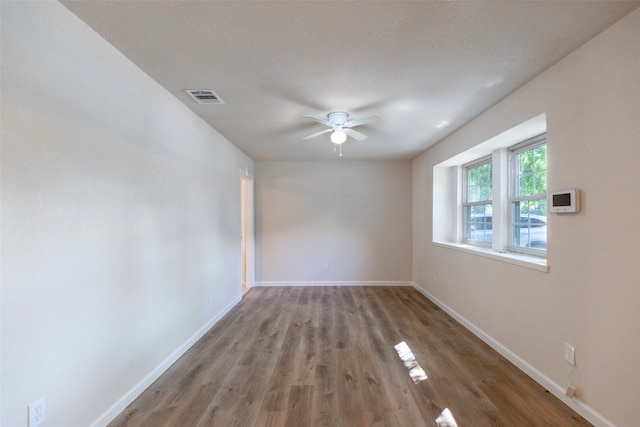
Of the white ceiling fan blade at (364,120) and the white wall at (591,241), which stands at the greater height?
the white ceiling fan blade at (364,120)

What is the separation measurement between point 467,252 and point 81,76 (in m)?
3.69

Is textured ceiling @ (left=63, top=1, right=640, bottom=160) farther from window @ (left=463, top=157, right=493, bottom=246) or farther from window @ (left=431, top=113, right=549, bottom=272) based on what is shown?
window @ (left=463, top=157, right=493, bottom=246)

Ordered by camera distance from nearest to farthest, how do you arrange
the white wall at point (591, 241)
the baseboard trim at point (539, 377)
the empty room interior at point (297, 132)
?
the empty room interior at point (297, 132), the white wall at point (591, 241), the baseboard trim at point (539, 377)

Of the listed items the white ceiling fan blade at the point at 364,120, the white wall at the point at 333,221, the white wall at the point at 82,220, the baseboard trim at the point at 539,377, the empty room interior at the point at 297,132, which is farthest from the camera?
the white wall at the point at 333,221

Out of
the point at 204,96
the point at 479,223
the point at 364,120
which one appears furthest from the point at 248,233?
the point at 479,223

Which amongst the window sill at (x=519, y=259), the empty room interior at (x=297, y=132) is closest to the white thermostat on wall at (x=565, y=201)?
the empty room interior at (x=297, y=132)

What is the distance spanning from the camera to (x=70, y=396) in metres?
1.45

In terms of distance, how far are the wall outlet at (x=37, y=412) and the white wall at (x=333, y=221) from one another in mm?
3864

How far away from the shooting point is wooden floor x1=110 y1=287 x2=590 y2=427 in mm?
1754

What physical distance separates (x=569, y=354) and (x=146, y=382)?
3.03 metres

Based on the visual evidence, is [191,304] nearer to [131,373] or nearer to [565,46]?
[131,373]

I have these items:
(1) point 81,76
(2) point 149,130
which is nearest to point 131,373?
(2) point 149,130

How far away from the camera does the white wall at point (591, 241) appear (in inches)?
58.0

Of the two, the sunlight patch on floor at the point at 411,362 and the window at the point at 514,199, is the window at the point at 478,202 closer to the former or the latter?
the window at the point at 514,199
